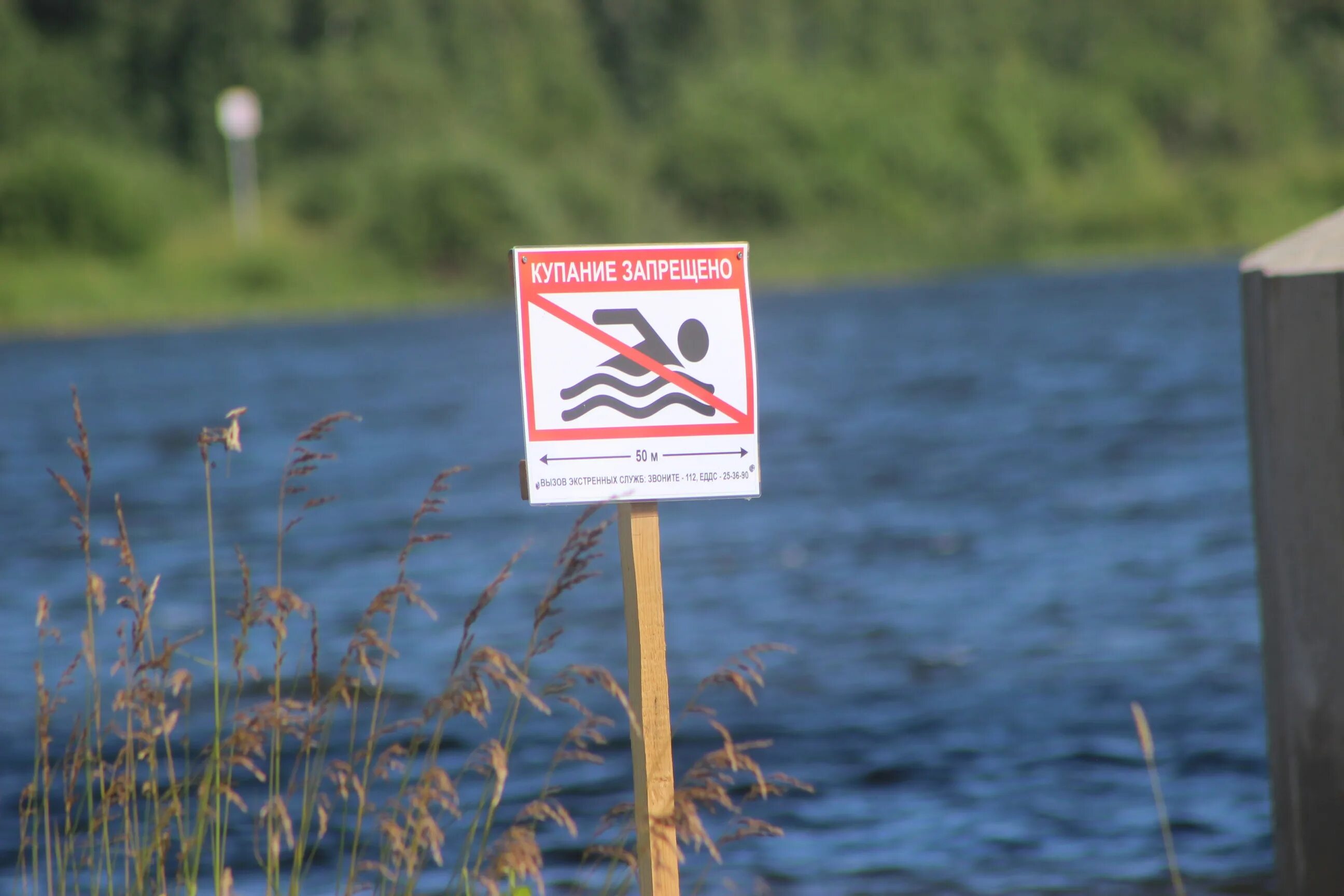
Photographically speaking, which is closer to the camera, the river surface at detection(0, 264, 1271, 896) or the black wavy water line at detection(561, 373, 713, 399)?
the black wavy water line at detection(561, 373, 713, 399)

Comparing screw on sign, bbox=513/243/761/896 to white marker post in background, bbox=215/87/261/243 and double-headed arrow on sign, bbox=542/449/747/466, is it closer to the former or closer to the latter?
double-headed arrow on sign, bbox=542/449/747/466

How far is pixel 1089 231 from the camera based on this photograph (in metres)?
60.9

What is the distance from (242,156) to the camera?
179ft

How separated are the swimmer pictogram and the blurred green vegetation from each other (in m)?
43.4

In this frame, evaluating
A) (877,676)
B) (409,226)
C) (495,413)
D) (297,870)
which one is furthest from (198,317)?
Result: (297,870)

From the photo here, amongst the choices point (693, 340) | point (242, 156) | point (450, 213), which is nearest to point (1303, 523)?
point (693, 340)

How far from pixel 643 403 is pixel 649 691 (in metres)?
0.47

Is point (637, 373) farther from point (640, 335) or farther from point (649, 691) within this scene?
point (649, 691)

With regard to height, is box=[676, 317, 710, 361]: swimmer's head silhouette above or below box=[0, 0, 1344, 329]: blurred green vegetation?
below

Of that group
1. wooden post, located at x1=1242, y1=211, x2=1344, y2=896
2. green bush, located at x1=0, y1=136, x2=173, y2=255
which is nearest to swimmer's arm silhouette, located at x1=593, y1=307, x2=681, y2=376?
wooden post, located at x1=1242, y1=211, x2=1344, y2=896

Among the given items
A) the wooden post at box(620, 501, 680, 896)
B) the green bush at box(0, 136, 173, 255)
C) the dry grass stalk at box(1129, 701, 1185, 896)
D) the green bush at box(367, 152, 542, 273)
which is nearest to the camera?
the wooden post at box(620, 501, 680, 896)

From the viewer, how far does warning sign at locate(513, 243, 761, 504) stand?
2938mm

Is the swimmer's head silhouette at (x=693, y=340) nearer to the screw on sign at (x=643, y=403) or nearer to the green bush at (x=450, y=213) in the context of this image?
the screw on sign at (x=643, y=403)

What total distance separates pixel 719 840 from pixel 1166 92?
73661 millimetres
